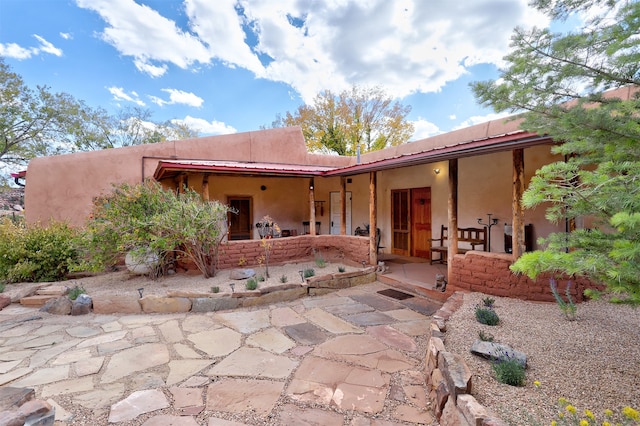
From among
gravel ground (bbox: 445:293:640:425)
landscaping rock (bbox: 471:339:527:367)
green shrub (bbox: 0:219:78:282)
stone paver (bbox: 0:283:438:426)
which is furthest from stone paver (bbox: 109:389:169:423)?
green shrub (bbox: 0:219:78:282)

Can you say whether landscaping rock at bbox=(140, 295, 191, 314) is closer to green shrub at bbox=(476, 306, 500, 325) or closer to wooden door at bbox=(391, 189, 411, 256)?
green shrub at bbox=(476, 306, 500, 325)

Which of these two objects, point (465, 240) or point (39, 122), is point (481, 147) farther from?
point (39, 122)

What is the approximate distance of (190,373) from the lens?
3176 millimetres

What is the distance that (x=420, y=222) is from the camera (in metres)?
8.66

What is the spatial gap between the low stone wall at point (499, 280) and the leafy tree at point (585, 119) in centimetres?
256

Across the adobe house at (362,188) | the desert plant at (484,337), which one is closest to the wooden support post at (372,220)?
the adobe house at (362,188)

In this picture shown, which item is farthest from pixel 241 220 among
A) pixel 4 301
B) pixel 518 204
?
pixel 518 204

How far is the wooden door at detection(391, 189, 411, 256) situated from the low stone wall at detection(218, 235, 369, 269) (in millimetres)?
2152

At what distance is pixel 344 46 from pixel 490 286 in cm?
1632

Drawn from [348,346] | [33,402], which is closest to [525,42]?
[348,346]

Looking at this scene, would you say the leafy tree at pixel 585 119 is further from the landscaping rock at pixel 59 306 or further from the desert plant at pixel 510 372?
the landscaping rock at pixel 59 306

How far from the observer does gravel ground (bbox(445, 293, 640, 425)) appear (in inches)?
83.4

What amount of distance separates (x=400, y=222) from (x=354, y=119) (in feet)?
48.6

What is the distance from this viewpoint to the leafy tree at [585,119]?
5.32ft
